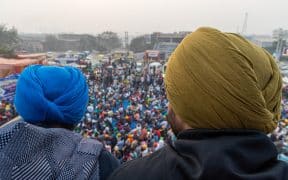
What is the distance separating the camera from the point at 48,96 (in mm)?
787

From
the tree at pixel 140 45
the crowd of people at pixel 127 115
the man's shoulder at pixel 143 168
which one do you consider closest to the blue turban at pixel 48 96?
the man's shoulder at pixel 143 168

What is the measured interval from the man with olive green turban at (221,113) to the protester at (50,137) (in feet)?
0.33

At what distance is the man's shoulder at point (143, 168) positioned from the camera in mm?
599

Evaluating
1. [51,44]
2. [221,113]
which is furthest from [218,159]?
[51,44]

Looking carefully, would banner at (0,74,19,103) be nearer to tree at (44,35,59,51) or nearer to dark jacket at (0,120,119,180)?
dark jacket at (0,120,119,180)

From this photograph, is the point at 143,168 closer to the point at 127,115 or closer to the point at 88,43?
the point at 127,115

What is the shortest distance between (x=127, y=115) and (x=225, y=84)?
26.7ft

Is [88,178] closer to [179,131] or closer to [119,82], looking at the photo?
[179,131]

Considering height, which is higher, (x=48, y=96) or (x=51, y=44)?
(x=48, y=96)

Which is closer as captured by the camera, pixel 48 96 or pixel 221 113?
pixel 221 113

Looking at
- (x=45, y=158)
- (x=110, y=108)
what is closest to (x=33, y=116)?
(x=45, y=158)

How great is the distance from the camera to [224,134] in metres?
0.57

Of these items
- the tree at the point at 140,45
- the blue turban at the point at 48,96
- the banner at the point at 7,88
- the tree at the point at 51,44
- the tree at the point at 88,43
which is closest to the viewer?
the blue turban at the point at 48,96

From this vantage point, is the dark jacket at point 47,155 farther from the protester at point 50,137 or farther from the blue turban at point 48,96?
the blue turban at point 48,96
